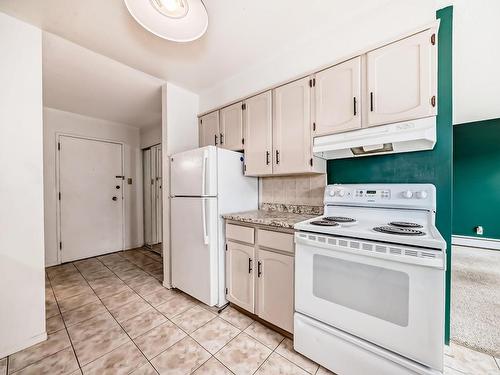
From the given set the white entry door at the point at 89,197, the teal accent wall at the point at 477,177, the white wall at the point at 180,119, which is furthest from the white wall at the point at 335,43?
the teal accent wall at the point at 477,177

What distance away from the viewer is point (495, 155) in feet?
12.5

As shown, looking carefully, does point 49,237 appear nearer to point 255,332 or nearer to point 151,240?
point 151,240

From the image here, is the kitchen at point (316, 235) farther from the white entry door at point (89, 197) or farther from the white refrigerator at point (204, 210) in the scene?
the white entry door at point (89, 197)

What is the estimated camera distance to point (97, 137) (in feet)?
11.7

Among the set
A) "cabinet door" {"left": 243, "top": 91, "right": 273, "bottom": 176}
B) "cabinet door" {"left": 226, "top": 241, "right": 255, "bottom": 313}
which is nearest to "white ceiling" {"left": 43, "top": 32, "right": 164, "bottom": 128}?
"cabinet door" {"left": 243, "top": 91, "right": 273, "bottom": 176}

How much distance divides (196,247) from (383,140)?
5.91ft

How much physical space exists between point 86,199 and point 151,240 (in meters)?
1.32

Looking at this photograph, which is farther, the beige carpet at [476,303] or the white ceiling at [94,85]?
the white ceiling at [94,85]

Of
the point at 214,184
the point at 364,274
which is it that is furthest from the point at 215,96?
the point at 364,274

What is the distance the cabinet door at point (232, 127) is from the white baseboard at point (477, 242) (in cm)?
484

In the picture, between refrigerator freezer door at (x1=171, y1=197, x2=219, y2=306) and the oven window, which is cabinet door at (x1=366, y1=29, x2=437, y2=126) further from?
refrigerator freezer door at (x1=171, y1=197, x2=219, y2=306)

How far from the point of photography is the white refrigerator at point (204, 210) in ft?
6.29

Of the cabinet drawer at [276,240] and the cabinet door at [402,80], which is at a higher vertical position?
the cabinet door at [402,80]

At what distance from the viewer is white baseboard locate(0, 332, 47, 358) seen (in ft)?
4.75
